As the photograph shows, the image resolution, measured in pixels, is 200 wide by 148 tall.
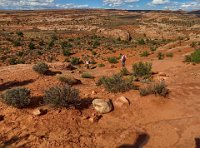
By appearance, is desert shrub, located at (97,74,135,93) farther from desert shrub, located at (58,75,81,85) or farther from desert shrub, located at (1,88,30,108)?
desert shrub, located at (1,88,30,108)

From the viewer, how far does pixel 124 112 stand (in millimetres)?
9875

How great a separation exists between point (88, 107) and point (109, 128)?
145 cm

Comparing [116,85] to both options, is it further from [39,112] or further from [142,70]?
[142,70]

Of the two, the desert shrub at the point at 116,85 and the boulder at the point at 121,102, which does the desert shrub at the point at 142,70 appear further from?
the boulder at the point at 121,102

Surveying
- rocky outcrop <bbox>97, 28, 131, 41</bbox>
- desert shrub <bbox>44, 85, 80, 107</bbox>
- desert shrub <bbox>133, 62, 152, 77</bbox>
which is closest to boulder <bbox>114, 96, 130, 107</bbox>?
desert shrub <bbox>44, 85, 80, 107</bbox>

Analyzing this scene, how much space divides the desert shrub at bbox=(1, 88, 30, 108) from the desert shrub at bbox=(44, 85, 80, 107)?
0.63 m

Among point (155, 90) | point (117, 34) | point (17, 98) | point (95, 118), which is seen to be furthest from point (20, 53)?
point (117, 34)

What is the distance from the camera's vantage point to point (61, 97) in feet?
30.9

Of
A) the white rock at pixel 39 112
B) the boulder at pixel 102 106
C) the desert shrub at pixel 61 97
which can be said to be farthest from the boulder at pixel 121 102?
the white rock at pixel 39 112

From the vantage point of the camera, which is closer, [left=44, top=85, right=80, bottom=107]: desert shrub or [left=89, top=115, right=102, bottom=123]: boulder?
[left=89, top=115, right=102, bottom=123]: boulder

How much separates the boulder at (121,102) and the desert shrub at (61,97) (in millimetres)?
1384

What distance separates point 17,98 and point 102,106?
2656mm

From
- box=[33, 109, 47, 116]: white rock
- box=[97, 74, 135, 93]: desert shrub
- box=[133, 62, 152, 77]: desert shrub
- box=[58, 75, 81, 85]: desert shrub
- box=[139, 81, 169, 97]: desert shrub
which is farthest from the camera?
box=[133, 62, 152, 77]: desert shrub

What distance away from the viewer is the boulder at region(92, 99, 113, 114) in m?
9.71
